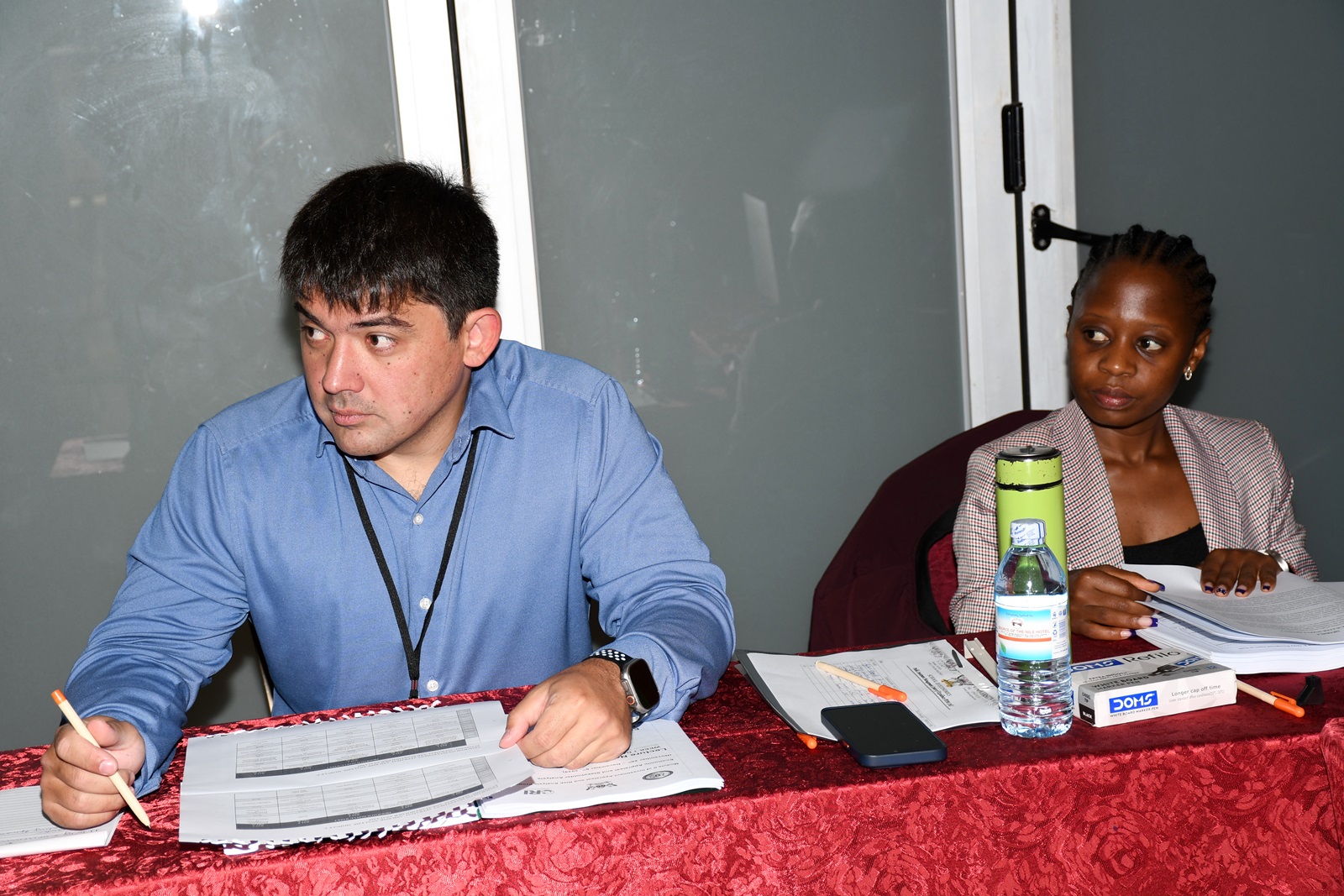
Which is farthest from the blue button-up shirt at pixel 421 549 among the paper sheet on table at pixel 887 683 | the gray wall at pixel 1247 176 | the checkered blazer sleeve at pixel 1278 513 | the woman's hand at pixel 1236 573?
the gray wall at pixel 1247 176

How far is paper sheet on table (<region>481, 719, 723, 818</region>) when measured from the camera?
1.07 m

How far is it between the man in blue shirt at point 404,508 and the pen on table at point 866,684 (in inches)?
5.8

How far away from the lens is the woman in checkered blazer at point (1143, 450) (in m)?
2.01

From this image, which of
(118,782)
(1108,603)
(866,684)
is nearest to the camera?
(118,782)

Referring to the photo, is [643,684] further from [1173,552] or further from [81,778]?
[1173,552]

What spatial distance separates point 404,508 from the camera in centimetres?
167

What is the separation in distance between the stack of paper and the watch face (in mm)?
665

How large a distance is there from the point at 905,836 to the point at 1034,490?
20.2 inches

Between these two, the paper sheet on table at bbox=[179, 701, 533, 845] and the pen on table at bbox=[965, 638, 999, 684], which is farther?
the pen on table at bbox=[965, 638, 999, 684]

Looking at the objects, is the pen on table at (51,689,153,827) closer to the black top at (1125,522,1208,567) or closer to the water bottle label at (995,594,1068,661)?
the water bottle label at (995,594,1068,661)

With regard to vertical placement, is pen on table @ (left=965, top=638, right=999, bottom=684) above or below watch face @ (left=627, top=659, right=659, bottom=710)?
below

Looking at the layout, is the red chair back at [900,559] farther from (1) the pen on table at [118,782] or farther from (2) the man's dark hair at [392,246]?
(1) the pen on table at [118,782]

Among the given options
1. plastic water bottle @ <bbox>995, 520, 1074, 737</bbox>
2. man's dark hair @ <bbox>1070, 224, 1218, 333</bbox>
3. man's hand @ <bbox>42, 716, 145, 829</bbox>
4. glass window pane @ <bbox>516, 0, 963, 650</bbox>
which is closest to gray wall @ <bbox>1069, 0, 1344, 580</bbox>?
glass window pane @ <bbox>516, 0, 963, 650</bbox>

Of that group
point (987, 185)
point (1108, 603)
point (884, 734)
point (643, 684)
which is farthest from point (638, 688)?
point (987, 185)
